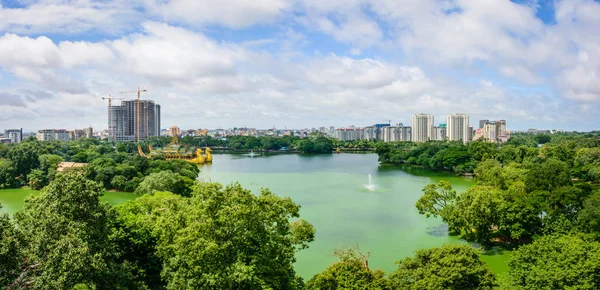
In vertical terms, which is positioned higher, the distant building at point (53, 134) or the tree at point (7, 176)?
the distant building at point (53, 134)

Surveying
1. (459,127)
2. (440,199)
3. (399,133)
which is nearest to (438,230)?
(440,199)

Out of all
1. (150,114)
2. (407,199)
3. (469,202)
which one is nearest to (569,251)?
(469,202)

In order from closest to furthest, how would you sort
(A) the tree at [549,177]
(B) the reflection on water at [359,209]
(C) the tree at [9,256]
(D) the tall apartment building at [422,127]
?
(C) the tree at [9,256] → (B) the reflection on water at [359,209] → (A) the tree at [549,177] → (D) the tall apartment building at [422,127]

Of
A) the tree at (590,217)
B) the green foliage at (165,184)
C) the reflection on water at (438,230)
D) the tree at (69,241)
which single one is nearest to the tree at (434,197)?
the reflection on water at (438,230)

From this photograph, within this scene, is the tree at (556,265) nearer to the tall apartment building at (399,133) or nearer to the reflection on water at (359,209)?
the reflection on water at (359,209)

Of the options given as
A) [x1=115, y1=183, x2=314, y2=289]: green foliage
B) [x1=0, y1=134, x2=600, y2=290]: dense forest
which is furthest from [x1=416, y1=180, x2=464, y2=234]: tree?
[x1=115, y1=183, x2=314, y2=289]: green foliage

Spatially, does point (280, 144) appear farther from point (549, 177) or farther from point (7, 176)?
Result: point (549, 177)

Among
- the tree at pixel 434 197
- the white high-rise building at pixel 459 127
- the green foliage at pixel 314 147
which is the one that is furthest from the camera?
the white high-rise building at pixel 459 127
